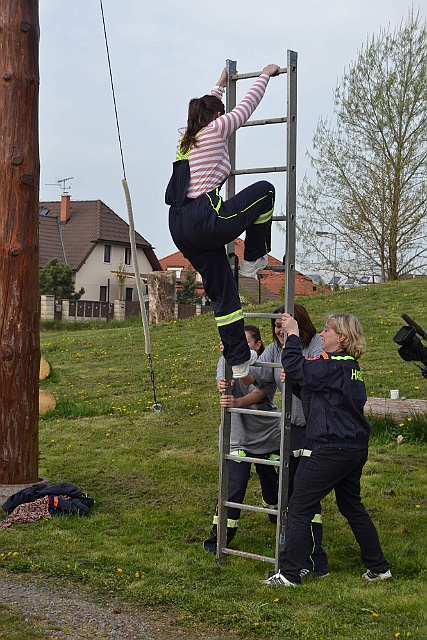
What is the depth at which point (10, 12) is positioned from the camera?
8.74m

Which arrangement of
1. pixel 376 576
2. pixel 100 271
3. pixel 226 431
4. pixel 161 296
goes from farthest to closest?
pixel 100 271 → pixel 161 296 → pixel 226 431 → pixel 376 576

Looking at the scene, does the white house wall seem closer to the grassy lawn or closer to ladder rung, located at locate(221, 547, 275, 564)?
the grassy lawn

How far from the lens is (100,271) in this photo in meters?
54.7

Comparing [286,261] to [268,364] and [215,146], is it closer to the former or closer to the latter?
[268,364]

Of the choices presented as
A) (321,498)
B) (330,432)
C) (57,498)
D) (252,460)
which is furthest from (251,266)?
(57,498)

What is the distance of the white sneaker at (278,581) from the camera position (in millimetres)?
6242

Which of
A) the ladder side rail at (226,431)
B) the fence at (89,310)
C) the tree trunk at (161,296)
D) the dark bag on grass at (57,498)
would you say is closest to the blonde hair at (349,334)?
the ladder side rail at (226,431)

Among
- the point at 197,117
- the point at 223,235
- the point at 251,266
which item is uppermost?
the point at 197,117

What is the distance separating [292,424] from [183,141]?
2191 millimetres

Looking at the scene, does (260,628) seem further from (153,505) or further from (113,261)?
(113,261)

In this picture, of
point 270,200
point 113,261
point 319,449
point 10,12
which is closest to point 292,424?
point 319,449

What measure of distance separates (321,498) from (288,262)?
1.63 metres

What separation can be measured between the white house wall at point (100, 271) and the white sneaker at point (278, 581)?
155ft

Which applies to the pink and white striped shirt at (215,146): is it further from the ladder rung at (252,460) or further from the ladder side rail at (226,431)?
the ladder rung at (252,460)
